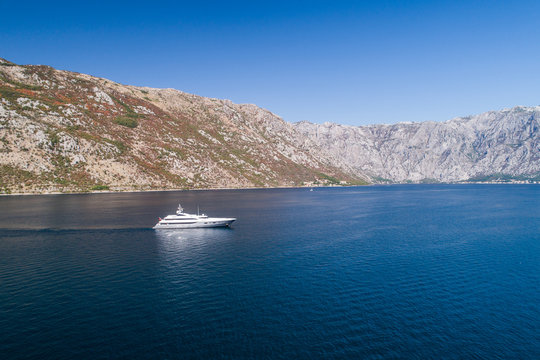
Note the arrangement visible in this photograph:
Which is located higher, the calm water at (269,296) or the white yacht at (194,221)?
the white yacht at (194,221)

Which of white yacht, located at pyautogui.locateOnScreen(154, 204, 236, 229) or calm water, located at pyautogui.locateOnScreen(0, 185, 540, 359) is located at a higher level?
white yacht, located at pyautogui.locateOnScreen(154, 204, 236, 229)

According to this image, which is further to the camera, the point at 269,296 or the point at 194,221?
the point at 194,221

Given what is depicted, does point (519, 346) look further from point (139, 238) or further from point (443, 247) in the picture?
point (139, 238)

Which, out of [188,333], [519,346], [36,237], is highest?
[36,237]

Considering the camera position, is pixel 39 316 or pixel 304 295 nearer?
pixel 39 316

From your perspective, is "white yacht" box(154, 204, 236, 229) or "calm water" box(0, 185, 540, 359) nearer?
"calm water" box(0, 185, 540, 359)

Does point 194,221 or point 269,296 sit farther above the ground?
point 194,221

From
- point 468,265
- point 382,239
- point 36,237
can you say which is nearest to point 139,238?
point 36,237

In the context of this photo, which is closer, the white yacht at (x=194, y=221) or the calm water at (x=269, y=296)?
the calm water at (x=269, y=296)
